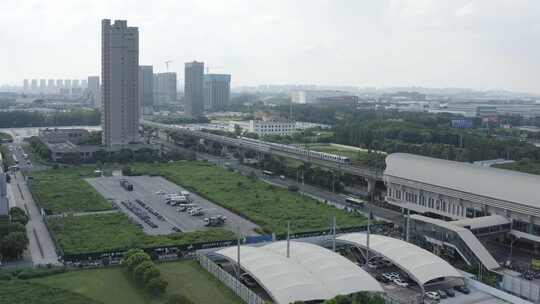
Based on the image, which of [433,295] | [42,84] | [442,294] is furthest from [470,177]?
[42,84]

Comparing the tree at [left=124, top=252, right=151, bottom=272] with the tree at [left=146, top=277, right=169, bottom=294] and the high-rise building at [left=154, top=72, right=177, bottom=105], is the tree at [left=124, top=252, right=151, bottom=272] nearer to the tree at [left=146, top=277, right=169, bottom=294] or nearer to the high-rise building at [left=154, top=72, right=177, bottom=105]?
the tree at [left=146, top=277, right=169, bottom=294]

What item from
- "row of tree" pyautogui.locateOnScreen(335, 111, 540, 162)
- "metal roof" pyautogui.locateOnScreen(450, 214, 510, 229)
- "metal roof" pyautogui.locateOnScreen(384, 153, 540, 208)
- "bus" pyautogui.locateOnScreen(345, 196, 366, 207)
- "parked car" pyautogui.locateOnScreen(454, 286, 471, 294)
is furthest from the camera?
"row of tree" pyautogui.locateOnScreen(335, 111, 540, 162)

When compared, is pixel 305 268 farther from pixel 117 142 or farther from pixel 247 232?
pixel 117 142

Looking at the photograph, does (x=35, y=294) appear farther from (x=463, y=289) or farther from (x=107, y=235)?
(x=463, y=289)

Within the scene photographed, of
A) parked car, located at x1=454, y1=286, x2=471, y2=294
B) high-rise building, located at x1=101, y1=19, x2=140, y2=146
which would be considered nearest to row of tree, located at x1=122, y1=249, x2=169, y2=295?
parked car, located at x1=454, y1=286, x2=471, y2=294

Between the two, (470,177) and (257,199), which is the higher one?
(470,177)

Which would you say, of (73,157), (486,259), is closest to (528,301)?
(486,259)

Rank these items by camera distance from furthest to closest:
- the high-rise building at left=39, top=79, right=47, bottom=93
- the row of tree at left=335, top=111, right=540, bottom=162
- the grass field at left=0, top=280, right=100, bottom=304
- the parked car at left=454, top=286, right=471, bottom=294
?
1. the high-rise building at left=39, top=79, right=47, bottom=93
2. the row of tree at left=335, top=111, right=540, bottom=162
3. the parked car at left=454, top=286, right=471, bottom=294
4. the grass field at left=0, top=280, right=100, bottom=304
